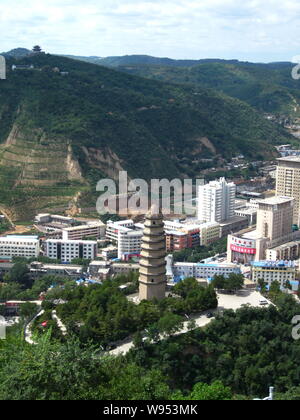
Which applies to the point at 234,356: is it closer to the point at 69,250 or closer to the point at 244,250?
the point at 244,250

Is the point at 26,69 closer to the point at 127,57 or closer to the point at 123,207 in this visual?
the point at 123,207

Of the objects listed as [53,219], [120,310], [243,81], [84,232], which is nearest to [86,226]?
[84,232]

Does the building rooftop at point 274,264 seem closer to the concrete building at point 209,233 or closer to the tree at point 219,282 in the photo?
the tree at point 219,282

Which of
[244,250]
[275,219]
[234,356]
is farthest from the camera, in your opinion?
[275,219]

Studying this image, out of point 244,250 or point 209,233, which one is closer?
point 244,250

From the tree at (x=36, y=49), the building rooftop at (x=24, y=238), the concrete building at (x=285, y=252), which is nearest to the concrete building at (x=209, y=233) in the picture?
the concrete building at (x=285, y=252)
